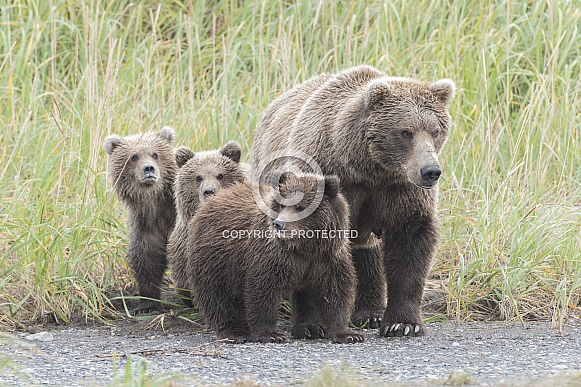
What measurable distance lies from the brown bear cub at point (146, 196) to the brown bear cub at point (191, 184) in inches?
9.7

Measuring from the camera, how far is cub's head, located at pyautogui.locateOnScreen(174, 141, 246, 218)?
6480mm

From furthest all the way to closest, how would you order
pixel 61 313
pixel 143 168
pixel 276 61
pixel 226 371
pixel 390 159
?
pixel 276 61 → pixel 143 168 → pixel 61 313 → pixel 390 159 → pixel 226 371

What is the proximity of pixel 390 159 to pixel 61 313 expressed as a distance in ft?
8.12

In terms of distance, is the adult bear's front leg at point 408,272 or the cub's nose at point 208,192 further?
the cub's nose at point 208,192

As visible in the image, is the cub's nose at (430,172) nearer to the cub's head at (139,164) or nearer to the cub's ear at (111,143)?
the cub's head at (139,164)

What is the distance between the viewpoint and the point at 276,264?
534cm

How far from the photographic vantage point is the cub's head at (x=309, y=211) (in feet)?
17.4

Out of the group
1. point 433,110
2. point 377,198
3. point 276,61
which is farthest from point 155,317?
point 276,61

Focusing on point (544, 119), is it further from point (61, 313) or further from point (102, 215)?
point (61, 313)

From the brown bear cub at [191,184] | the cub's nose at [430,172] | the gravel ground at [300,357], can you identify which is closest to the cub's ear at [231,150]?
the brown bear cub at [191,184]

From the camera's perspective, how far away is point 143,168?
6.78 metres

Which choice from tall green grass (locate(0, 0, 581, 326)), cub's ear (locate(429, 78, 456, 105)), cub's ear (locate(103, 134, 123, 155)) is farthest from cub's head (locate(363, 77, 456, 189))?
cub's ear (locate(103, 134, 123, 155))

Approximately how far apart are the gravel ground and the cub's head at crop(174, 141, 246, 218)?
0.90 m

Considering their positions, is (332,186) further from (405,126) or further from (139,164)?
(139,164)
